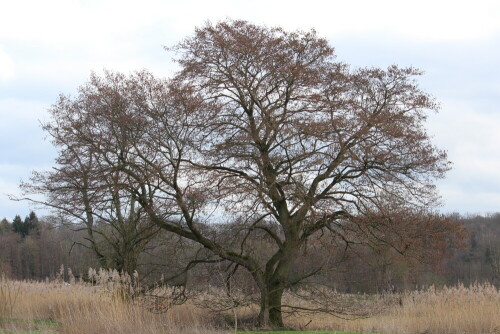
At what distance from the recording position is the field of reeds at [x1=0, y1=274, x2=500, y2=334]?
9.05m

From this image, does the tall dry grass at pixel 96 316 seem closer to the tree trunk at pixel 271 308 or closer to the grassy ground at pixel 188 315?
the grassy ground at pixel 188 315

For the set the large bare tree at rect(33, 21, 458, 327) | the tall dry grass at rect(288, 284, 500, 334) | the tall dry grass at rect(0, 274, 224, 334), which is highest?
the large bare tree at rect(33, 21, 458, 327)

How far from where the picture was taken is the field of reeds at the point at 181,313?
9.05 meters

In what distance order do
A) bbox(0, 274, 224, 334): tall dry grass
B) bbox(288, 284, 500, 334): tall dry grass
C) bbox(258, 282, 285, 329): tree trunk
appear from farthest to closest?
bbox(258, 282, 285, 329): tree trunk, bbox(288, 284, 500, 334): tall dry grass, bbox(0, 274, 224, 334): tall dry grass

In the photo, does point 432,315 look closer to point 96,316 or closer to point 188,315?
point 188,315

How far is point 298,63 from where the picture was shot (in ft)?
50.8

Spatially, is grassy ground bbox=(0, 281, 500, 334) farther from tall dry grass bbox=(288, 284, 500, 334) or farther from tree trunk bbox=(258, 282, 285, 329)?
tree trunk bbox=(258, 282, 285, 329)

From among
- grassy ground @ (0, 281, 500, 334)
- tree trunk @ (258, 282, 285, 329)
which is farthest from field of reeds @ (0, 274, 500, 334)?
tree trunk @ (258, 282, 285, 329)

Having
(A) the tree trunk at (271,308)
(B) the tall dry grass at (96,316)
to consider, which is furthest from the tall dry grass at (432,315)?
(B) the tall dry grass at (96,316)

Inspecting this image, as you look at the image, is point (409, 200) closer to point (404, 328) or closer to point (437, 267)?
point (437, 267)

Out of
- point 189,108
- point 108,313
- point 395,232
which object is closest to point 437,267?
point 395,232

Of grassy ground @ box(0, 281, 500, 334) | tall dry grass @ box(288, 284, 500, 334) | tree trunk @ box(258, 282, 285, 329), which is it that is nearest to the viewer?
grassy ground @ box(0, 281, 500, 334)

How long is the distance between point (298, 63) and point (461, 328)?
808 centimetres

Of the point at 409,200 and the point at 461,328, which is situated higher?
the point at 409,200
